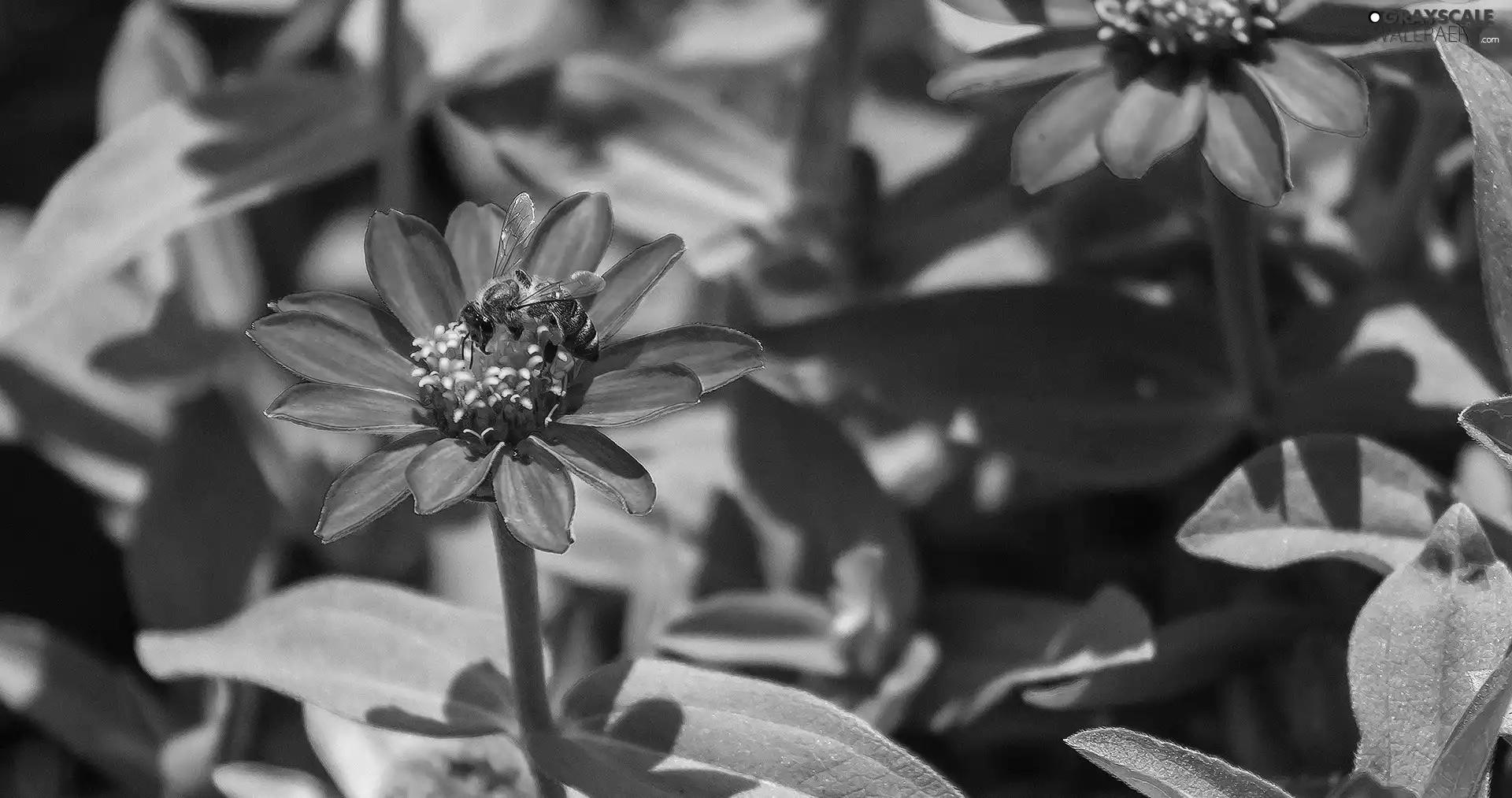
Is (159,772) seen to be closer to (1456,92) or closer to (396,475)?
(396,475)

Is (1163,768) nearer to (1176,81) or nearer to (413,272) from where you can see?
(1176,81)

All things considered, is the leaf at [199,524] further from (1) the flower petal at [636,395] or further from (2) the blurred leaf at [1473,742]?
(2) the blurred leaf at [1473,742]

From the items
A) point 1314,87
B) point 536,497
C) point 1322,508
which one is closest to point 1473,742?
point 1322,508

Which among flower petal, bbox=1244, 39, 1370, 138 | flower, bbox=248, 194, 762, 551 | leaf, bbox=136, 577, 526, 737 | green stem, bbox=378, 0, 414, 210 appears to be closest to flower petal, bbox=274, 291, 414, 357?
flower, bbox=248, 194, 762, 551

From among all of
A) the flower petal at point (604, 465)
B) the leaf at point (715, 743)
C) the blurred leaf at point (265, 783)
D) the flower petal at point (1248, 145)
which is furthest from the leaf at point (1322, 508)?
the blurred leaf at point (265, 783)

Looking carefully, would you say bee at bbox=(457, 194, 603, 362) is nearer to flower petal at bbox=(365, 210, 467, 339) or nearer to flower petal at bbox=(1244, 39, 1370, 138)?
flower petal at bbox=(365, 210, 467, 339)
